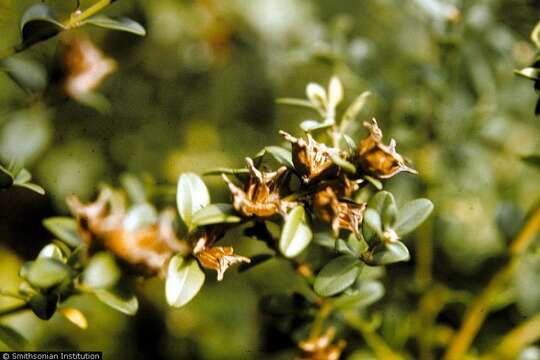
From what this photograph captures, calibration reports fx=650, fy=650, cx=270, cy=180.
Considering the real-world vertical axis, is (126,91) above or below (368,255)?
above

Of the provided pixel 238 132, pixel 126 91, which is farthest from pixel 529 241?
pixel 126 91

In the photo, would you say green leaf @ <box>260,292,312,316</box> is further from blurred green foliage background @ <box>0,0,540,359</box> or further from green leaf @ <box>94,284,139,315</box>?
green leaf @ <box>94,284,139,315</box>

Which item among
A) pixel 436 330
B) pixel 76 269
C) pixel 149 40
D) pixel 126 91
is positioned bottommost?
pixel 436 330

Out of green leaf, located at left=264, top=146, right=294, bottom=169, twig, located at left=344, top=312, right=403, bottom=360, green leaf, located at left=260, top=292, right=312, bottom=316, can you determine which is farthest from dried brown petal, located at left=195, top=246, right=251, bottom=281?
twig, located at left=344, top=312, right=403, bottom=360

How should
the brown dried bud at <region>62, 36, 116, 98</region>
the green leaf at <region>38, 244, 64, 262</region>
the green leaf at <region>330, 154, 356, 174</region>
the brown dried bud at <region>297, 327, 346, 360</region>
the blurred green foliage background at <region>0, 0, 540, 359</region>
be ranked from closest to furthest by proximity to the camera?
the green leaf at <region>330, 154, 356, 174</region> < the green leaf at <region>38, 244, 64, 262</region> < the brown dried bud at <region>297, 327, 346, 360</region> < the brown dried bud at <region>62, 36, 116, 98</region> < the blurred green foliage background at <region>0, 0, 540, 359</region>

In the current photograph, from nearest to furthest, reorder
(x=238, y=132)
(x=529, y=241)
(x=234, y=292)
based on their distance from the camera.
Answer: (x=529, y=241) → (x=234, y=292) → (x=238, y=132)

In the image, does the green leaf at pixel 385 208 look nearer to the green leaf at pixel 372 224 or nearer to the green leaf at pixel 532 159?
the green leaf at pixel 372 224

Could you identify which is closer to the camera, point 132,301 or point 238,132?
point 132,301

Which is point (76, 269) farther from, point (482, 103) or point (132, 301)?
point (482, 103)
